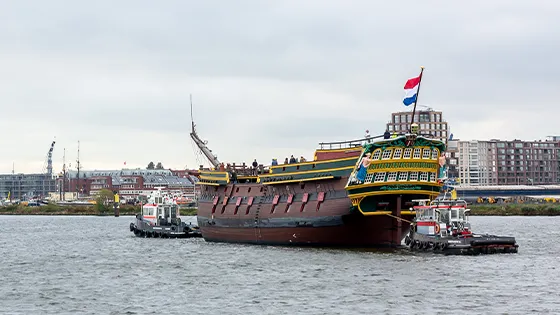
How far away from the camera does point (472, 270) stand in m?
52.9

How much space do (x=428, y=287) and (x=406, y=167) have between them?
19344mm

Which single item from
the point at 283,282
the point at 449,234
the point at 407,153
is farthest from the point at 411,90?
the point at 283,282

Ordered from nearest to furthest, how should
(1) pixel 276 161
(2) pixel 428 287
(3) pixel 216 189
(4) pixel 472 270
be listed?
(2) pixel 428 287 < (4) pixel 472 270 < (1) pixel 276 161 < (3) pixel 216 189

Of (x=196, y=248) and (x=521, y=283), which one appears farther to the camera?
(x=196, y=248)

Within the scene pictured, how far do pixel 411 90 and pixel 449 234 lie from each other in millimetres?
10347

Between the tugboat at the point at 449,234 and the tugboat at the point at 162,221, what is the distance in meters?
36.4

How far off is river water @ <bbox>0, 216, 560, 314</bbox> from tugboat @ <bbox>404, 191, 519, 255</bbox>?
0.77 m

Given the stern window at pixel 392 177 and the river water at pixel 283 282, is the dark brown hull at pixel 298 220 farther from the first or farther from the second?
the stern window at pixel 392 177

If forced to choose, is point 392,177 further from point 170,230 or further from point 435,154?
point 170,230

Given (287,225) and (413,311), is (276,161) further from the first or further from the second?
(413,311)

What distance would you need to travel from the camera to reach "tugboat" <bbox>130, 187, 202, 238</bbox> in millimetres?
94625

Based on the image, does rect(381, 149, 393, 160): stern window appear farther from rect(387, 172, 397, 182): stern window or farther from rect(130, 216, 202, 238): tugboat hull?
rect(130, 216, 202, 238): tugboat hull

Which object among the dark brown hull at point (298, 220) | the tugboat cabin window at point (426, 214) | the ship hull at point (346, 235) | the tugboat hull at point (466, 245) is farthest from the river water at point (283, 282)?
the tugboat cabin window at point (426, 214)

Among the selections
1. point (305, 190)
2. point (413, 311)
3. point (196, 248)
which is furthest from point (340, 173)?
point (413, 311)
